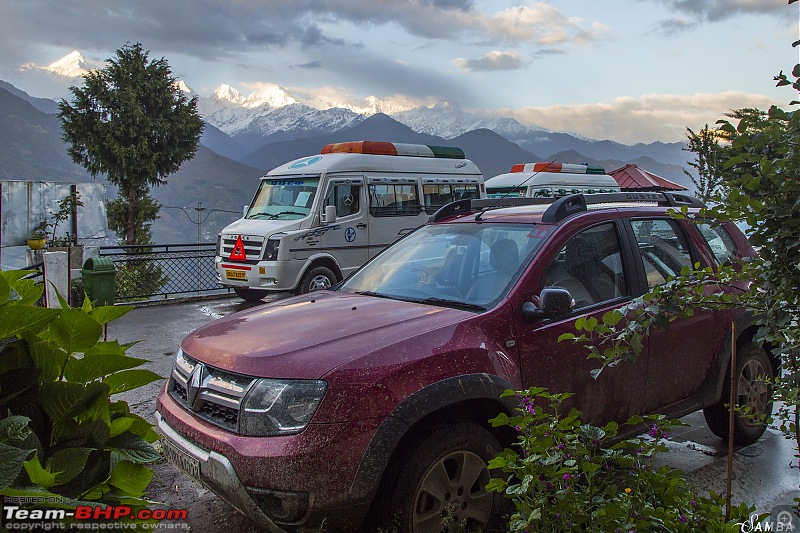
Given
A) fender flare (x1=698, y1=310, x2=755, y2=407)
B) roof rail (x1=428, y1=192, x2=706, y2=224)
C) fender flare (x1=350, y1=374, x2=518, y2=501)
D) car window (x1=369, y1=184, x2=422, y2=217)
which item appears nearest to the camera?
fender flare (x1=350, y1=374, x2=518, y2=501)

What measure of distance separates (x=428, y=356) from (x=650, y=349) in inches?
67.2

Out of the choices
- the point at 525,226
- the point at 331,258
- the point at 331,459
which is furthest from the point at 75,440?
the point at 331,258

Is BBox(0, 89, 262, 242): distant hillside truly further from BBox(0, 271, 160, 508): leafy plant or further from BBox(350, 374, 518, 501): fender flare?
BBox(0, 271, 160, 508): leafy plant

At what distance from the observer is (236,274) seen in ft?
38.6

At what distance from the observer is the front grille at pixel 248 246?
1137cm

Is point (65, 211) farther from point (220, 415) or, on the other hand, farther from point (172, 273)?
point (220, 415)

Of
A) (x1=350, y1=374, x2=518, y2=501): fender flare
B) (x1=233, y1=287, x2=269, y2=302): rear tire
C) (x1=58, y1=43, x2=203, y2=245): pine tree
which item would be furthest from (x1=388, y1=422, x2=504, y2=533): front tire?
(x1=58, y1=43, x2=203, y2=245): pine tree

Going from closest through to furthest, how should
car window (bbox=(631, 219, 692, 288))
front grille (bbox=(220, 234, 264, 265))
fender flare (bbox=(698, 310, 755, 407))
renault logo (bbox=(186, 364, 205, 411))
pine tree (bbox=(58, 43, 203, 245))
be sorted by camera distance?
renault logo (bbox=(186, 364, 205, 411)) < car window (bbox=(631, 219, 692, 288)) < fender flare (bbox=(698, 310, 755, 407)) < front grille (bbox=(220, 234, 264, 265)) < pine tree (bbox=(58, 43, 203, 245))

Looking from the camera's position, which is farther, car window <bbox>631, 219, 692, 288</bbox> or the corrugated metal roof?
the corrugated metal roof

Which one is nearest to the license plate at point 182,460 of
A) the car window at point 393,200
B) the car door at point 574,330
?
the car door at point 574,330

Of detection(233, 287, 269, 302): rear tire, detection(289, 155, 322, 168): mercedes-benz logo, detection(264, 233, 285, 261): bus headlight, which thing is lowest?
detection(233, 287, 269, 302): rear tire

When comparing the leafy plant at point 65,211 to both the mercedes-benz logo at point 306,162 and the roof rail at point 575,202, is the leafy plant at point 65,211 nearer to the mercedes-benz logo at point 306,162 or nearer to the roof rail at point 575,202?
the mercedes-benz logo at point 306,162

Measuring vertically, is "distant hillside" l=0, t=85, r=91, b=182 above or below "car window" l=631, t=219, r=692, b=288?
above

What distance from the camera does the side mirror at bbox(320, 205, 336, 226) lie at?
1155 centimetres
